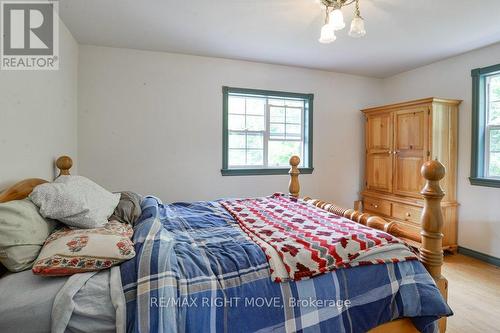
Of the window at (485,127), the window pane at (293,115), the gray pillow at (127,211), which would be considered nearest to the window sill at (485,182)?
the window at (485,127)

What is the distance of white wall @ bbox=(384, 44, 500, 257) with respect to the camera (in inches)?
117

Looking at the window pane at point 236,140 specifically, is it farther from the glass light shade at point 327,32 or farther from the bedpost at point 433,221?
the bedpost at point 433,221

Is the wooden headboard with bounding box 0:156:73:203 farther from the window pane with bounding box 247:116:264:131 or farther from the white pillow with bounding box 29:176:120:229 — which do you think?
the window pane with bounding box 247:116:264:131

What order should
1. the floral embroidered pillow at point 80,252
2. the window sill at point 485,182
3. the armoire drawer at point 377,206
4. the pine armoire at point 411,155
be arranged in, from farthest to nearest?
the armoire drawer at point 377,206
the pine armoire at point 411,155
the window sill at point 485,182
the floral embroidered pillow at point 80,252

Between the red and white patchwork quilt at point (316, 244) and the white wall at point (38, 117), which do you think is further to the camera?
the white wall at point (38, 117)

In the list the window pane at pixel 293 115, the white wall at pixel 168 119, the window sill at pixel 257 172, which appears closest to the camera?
the white wall at pixel 168 119

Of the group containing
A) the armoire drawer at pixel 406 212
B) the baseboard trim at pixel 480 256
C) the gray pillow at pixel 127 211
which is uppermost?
the gray pillow at pixel 127 211

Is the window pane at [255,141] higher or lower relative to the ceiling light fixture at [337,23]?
lower

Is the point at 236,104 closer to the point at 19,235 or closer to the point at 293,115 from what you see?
the point at 293,115

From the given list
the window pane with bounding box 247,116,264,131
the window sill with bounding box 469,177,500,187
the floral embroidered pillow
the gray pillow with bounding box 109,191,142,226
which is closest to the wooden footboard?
the floral embroidered pillow

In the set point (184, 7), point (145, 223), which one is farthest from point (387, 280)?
point (184, 7)

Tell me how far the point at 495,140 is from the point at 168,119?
147 inches

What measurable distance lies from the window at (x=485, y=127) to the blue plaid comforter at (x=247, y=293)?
8.37 ft

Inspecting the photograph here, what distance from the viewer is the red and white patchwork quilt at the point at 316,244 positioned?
1200 millimetres
